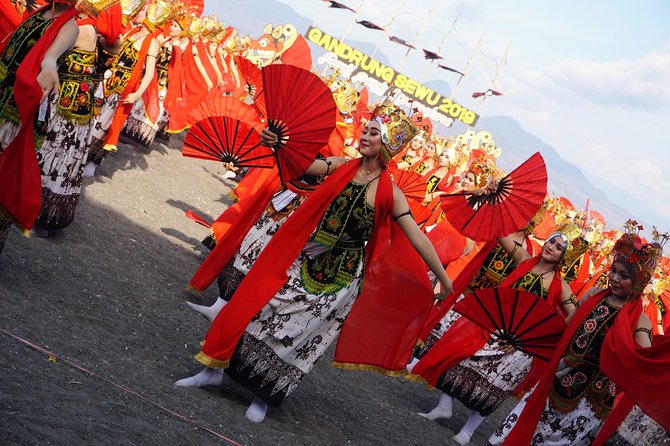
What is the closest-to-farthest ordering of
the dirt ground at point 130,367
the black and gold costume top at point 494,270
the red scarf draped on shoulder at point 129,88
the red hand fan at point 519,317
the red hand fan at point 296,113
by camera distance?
the dirt ground at point 130,367, the red hand fan at point 296,113, the red hand fan at point 519,317, the black and gold costume top at point 494,270, the red scarf draped on shoulder at point 129,88

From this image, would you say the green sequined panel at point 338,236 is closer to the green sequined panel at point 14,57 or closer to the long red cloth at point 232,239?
the long red cloth at point 232,239

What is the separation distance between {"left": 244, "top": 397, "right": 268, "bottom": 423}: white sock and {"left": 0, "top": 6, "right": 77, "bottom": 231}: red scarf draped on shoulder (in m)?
1.73

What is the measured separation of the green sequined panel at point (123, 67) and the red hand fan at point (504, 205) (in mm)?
3705

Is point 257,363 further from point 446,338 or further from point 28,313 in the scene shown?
point 446,338

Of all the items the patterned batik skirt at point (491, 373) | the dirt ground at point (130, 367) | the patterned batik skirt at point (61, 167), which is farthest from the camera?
the patterned batik skirt at point (491, 373)

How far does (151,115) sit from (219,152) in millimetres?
6293

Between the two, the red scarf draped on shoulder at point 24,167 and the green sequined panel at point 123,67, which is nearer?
the red scarf draped on shoulder at point 24,167

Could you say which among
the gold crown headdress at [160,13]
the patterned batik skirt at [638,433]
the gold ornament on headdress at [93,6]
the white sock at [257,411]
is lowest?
the white sock at [257,411]

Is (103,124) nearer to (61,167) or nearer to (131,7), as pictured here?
(131,7)

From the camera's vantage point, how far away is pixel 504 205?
21.2 feet

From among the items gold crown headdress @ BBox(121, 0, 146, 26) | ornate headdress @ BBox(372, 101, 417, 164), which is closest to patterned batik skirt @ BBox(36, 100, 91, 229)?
gold crown headdress @ BBox(121, 0, 146, 26)

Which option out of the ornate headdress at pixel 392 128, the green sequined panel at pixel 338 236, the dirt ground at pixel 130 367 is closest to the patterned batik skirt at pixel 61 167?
the dirt ground at pixel 130 367

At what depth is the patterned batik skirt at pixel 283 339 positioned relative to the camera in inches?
187

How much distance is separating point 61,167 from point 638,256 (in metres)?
3.92
